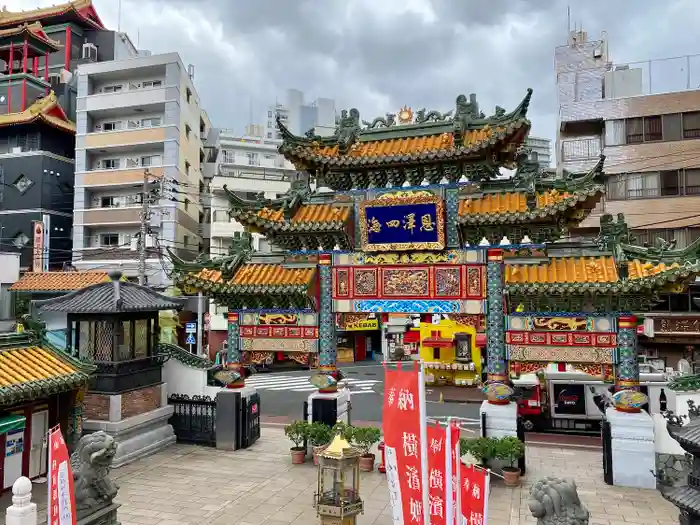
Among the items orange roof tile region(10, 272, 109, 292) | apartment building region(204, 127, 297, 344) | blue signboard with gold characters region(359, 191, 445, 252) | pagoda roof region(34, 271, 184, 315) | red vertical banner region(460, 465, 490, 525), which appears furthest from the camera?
apartment building region(204, 127, 297, 344)

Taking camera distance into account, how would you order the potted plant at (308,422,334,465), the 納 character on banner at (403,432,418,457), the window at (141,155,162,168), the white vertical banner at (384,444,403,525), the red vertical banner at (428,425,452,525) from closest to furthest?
the red vertical banner at (428,425,452,525) → the 納 character on banner at (403,432,418,457) → the white vertical banner at (384,444,403,525) → the potted plant at (308,422,334,465) → the window at (141,155,162,168)

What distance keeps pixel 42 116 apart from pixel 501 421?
1378 inches

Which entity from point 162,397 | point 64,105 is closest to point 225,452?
point 162,397

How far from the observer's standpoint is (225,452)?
47.4ft

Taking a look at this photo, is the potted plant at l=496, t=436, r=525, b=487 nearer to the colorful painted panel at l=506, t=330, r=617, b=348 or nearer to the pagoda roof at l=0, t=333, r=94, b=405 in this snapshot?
the colorful painted panel at l=506, t=330, r=617, b=348

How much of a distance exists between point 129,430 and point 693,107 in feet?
98.5

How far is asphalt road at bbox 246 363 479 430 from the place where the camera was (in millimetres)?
21370

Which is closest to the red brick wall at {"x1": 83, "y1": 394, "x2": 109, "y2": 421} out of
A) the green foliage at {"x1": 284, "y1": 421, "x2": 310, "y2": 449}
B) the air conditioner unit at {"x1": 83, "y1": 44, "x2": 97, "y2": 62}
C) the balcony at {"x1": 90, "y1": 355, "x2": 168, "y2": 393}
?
the balcony at {"x1": 90, "y1": 355, "x2": 168, "y2": 393}

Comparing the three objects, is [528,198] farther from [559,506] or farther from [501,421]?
[559,506]

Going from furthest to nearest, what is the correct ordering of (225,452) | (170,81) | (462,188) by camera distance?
(170,81), (225,452), (462,188)

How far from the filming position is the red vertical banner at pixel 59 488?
22.3ft

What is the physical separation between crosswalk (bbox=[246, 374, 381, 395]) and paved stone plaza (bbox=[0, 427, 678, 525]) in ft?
41.2

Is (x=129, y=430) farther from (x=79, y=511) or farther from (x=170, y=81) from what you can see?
(x=170, y=81)

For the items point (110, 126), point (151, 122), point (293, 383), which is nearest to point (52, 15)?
point (110, 126)
